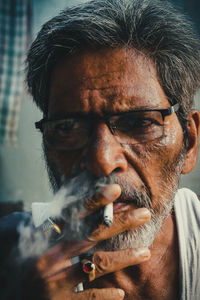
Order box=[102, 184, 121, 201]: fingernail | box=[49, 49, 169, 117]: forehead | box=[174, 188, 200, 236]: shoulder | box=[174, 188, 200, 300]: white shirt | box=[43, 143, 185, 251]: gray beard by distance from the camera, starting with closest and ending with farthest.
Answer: box=[102, 184, 121, 201]: fingernail
box=[43, 143, 185, 251]: gray beard
box=[49, 49, 169, 117]: forehead
box=[174, 188, 200, 300]: white shirt
box=[174, 188, 200, 236]: shoulder

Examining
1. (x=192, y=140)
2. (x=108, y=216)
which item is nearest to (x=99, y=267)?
(x=108, y=216)

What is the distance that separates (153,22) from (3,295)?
2140 mm

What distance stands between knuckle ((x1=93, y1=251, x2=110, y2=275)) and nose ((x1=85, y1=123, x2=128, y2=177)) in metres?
0.43

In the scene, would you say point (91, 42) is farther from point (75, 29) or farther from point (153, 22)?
point (153, 22)

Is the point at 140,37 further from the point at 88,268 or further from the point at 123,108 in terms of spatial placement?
the point at 88,268

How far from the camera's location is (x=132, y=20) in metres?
1.94

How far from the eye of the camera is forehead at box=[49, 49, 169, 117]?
1.72 metres

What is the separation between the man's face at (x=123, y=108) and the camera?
166 cm

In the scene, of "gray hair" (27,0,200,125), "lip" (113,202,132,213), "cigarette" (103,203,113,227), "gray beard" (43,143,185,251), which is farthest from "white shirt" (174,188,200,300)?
"cigarette" (103,203,113,227)

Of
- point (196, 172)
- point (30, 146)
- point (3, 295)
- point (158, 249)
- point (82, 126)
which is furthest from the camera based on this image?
point (30, 146)

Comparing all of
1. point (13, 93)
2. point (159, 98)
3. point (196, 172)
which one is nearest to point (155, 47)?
point (159, 98)

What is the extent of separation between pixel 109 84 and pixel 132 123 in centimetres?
30

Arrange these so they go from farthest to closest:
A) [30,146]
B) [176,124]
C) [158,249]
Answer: [30,146]
[158,249]
[176,124]

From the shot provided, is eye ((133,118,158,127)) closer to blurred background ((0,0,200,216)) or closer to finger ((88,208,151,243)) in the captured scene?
finger ((88,208,151,243))
